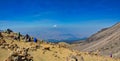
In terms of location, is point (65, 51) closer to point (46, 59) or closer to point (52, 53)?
point (52, 53)

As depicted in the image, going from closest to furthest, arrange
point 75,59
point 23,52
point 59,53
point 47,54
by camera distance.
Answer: point 23,52
point 75,59
point 47,54
point 59,53

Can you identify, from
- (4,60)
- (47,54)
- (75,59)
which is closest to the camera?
(4,60)

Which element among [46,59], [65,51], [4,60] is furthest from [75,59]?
[4,60]

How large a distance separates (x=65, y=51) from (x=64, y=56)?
7.56 ft

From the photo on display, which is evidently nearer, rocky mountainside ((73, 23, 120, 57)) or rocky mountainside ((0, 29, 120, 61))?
rocky mountainside ((0, 29, 120, 61))

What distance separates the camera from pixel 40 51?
3003 cm

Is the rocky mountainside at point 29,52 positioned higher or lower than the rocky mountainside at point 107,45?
lower

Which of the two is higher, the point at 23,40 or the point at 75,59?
the point at 23,40

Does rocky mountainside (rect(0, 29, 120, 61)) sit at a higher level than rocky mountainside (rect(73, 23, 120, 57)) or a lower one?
lower

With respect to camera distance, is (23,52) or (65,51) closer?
(23,52)

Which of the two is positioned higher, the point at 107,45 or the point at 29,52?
the point at 107,45

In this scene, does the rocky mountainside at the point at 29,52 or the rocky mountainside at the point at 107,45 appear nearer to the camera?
the rocky mountainside at the point at 29,52

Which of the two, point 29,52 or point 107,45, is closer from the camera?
point 29,52

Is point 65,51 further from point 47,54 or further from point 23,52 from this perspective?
point 23,52
